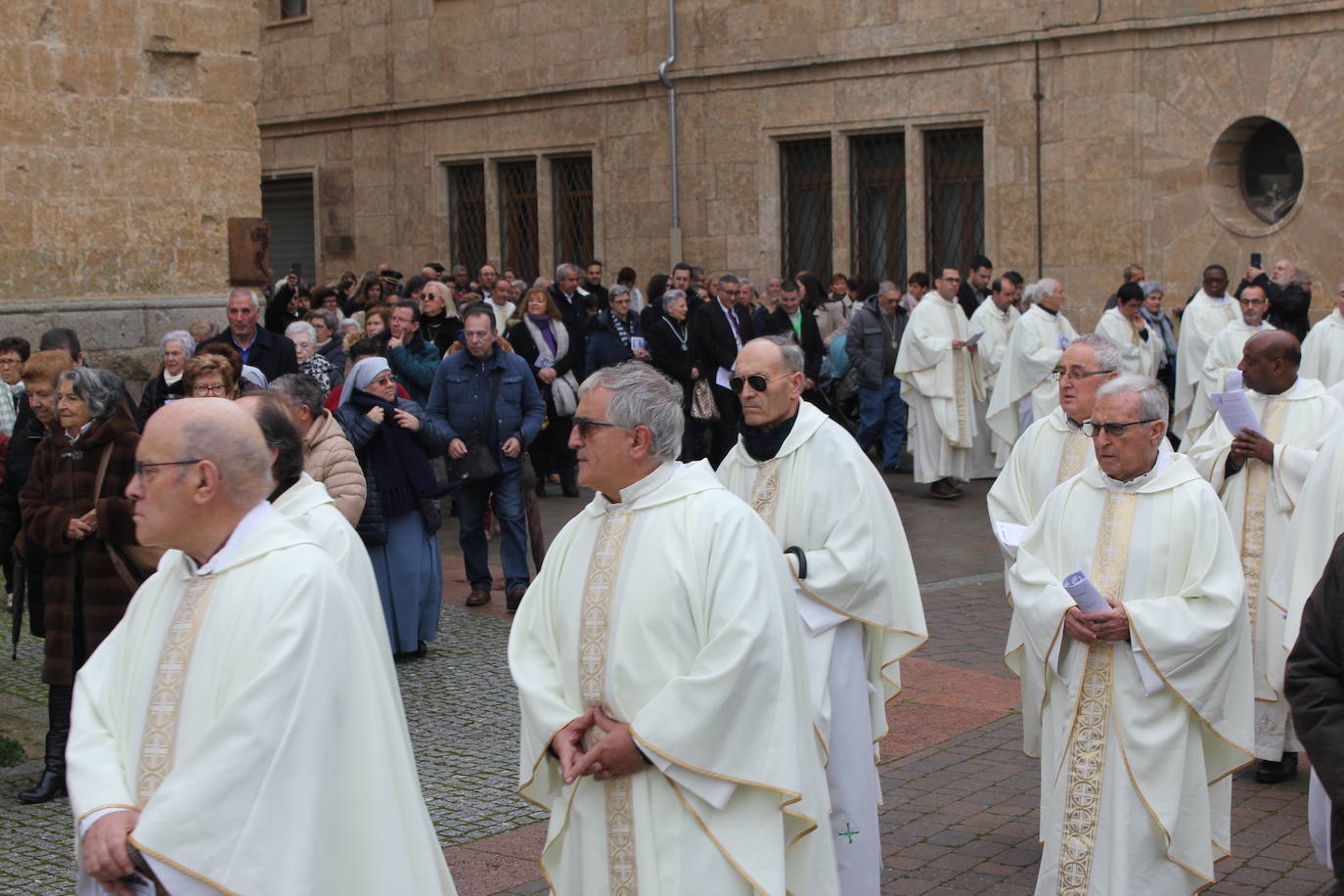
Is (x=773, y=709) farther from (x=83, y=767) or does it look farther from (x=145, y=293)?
(x=145, y=293)

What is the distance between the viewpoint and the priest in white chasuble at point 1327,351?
11.5 m

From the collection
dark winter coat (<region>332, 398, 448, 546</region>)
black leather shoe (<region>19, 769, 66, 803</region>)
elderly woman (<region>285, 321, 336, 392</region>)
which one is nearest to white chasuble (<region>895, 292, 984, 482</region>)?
elderly woman (<region>285, 321, 336, 392</region>)

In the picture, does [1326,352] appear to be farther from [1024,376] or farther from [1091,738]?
[1091,738]

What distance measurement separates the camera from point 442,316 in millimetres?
12500

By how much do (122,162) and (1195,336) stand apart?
882 cm

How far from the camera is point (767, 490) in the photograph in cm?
546

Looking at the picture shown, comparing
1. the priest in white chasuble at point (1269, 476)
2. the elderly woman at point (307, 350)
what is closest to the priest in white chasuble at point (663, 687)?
the priest in white chasuble at point (1269, 476)

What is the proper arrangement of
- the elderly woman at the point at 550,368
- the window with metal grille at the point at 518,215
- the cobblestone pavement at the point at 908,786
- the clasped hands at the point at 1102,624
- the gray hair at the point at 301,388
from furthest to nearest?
the window with metal grille at the point at 518,215 < the elderly woman at the point at 550,368 < the gray hair at the point at 301,388 < the cobblestone pavement at the point at 908,786 < the clasped hands at the point at 1102,624

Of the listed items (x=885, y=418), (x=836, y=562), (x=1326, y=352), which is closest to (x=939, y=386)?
(x=885, y=418)

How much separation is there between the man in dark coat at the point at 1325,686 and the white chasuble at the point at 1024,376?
10.6 metres

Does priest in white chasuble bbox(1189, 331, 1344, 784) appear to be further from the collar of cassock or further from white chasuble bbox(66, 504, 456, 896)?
white chasuble bbox(66, 504, 456, 896)

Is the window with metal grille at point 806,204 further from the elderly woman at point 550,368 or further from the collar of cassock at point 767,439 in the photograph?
the collar of cassock at point 767,439

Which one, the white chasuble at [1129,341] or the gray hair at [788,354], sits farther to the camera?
the white chasuble at [1129,341]

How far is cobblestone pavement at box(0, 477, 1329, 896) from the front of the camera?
583 centimetres
